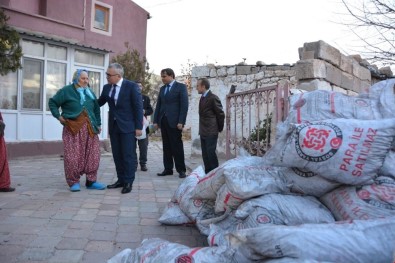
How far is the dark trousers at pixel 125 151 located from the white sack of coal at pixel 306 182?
2.92 m

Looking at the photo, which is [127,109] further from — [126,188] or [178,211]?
[178,211]

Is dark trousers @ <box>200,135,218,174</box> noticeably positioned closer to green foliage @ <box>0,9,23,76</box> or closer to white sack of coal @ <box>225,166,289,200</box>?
white sack of coal @ <box>225,166,289,200</box>

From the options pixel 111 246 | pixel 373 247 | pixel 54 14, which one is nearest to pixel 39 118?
pixel 54 14

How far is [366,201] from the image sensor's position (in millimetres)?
2418

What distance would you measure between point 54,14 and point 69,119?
7252 millimetres

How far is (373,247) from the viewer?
1.91 metres

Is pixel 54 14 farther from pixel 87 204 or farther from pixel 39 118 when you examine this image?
pixel 87 204

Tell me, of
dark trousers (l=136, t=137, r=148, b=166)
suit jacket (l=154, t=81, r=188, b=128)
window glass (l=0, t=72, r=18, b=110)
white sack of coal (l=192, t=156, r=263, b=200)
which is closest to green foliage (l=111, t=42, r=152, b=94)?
window glass (l=0, t=72, r=18, b=110)

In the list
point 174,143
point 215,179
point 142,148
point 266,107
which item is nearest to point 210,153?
point 174,143

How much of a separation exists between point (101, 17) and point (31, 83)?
5151mm

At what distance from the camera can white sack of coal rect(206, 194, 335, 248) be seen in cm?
259

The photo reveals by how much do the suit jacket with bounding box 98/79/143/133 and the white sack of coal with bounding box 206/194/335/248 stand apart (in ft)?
9.36

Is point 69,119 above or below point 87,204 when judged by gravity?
above

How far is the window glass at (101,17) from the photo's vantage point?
13.6 meters
